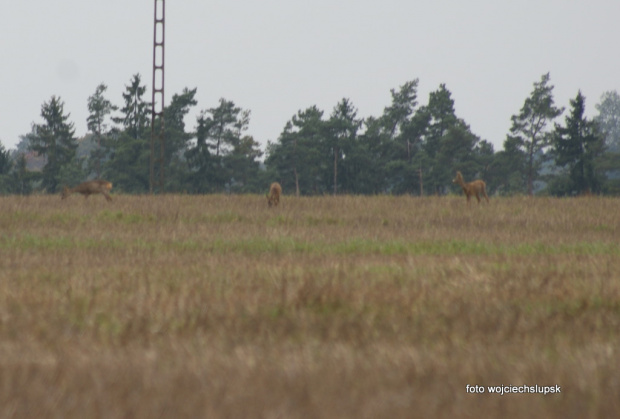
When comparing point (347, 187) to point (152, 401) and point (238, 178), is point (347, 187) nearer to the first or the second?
point (238, 178)

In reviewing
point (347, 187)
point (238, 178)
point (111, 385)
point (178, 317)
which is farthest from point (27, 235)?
point (238, 178)

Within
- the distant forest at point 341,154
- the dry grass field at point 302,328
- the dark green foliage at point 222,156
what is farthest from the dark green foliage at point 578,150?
the dry grass field at point 302,328

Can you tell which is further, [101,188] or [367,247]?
[101,188]

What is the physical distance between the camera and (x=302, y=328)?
6.60 metres

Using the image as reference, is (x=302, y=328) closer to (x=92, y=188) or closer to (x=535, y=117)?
(x=92, y=188)

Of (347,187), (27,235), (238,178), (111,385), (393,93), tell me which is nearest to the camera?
(111,385)

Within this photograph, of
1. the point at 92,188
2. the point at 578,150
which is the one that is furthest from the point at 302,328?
Result: the point at 578,150

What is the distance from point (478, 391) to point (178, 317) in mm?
2847

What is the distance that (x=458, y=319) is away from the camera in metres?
6.99

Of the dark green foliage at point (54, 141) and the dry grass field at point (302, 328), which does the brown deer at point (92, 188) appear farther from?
the dark green foliage at point (54, 141)

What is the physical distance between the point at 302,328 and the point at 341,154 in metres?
71.8

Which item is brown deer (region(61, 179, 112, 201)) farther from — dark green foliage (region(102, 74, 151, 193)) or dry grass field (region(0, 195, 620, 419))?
dark green foliage (region(102, 74, 151, 193))

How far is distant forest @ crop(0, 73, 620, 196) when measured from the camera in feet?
240

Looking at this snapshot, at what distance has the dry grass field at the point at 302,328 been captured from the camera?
424cm
